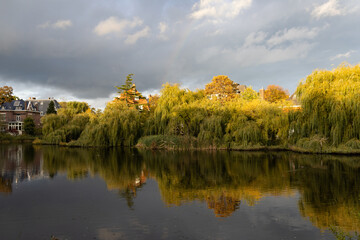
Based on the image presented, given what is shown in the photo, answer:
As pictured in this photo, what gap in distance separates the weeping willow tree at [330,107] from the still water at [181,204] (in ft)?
27.0

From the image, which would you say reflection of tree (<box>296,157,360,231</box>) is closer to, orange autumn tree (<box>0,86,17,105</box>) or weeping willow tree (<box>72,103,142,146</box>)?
weeping willow tree (<box>72,103,142,146</box>)

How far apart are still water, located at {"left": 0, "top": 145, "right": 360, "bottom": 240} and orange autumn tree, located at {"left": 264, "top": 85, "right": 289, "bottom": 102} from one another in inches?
1590

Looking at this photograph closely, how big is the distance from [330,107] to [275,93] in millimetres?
33118

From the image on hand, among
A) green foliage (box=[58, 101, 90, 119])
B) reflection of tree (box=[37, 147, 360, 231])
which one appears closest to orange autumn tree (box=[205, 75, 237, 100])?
green foliage (box=[58, 101, 90, 119])

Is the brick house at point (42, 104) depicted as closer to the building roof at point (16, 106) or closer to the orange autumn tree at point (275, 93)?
the building roof at point (16, 106)

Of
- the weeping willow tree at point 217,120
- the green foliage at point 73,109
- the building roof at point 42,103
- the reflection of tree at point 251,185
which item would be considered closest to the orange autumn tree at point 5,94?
the building roof at point 42,103


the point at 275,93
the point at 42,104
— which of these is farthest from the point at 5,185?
the point at 42,104

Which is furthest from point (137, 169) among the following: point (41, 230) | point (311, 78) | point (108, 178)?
point (311, 78)

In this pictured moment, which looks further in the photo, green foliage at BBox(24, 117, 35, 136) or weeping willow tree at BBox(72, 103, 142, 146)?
green foliage at BBox(24, 117, 35, 136)

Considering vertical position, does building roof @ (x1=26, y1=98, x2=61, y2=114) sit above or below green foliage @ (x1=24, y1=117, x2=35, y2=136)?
above

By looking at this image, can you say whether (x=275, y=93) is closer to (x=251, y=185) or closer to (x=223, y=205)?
(x=251, y=185)

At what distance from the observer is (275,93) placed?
5538cm

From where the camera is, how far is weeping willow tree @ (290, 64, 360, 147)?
22.2 m

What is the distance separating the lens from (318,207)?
8.77m
